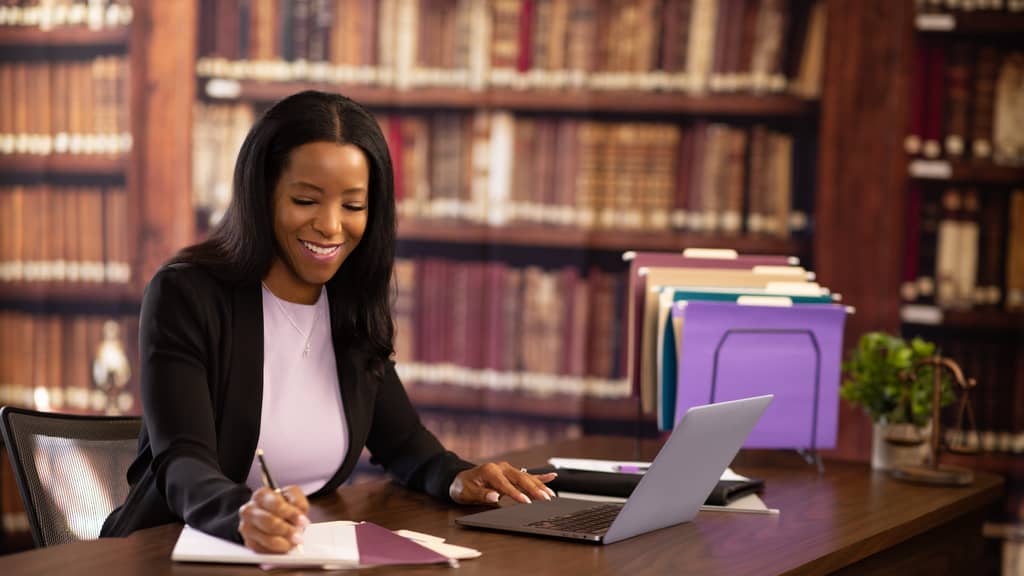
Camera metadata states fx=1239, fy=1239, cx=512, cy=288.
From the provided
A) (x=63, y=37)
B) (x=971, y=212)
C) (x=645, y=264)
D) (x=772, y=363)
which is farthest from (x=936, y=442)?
(x=63, y=37)

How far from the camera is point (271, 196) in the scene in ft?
5.73

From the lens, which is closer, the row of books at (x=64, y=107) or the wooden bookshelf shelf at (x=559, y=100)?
the wooden bookshelf shelf at (x=559, y=100)

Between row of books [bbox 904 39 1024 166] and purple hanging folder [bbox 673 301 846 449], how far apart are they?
4.91ft

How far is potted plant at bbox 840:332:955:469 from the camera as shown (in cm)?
225

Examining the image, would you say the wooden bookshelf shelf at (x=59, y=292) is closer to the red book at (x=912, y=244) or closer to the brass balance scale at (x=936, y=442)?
the red book at (x=912, y=244)

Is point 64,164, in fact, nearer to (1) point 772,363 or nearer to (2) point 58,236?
(2) point 58,236

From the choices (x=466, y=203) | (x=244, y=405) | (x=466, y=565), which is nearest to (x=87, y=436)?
(x=244, y=405)

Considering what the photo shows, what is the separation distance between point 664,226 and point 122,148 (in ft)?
5.60

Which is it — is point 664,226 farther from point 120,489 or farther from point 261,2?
point 120,489

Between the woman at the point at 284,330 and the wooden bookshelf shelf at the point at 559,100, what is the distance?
1.90 metres

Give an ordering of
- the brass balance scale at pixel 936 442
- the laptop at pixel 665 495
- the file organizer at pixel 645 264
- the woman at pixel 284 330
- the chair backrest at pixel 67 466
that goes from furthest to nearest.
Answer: the file organizer at pixel 645 264 → the brass balance scale at pixel 936 442 → the chair backrest at pixel 67 466 → the woman at pixel 284 330 → the laptop at pixel 665 495

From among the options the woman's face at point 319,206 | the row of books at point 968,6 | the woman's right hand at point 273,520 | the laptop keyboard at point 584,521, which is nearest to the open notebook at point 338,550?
the woman's right hand at point 273,520

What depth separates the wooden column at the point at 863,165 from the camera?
346 cm

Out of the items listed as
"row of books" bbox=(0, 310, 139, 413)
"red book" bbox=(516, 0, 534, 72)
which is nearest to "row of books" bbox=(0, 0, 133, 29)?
"row of books" bbox=(0, 310, 139, 413)
